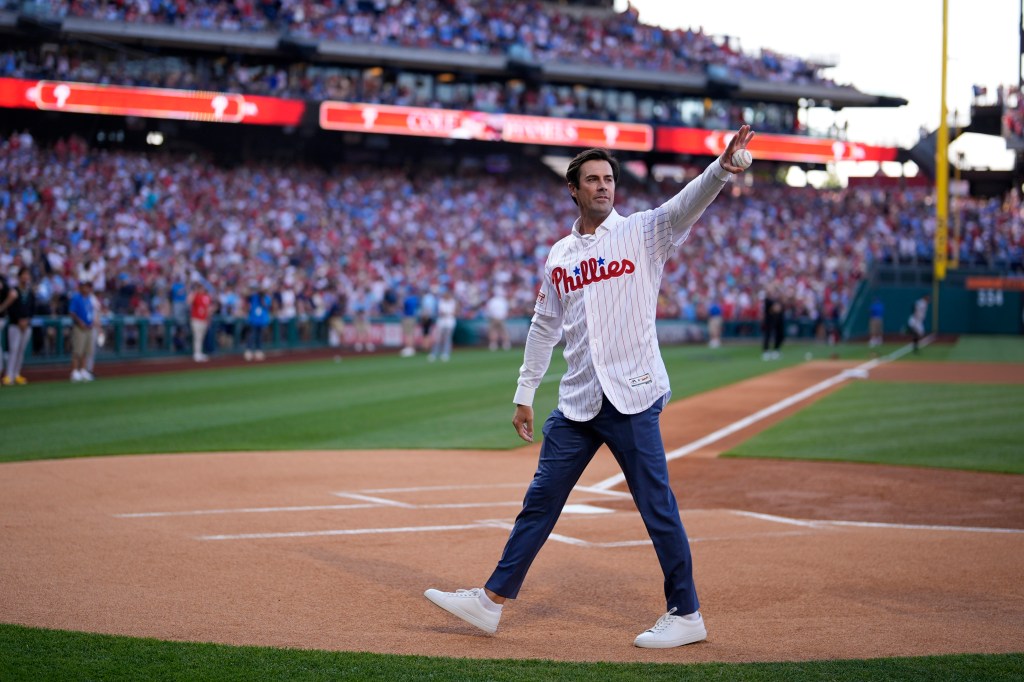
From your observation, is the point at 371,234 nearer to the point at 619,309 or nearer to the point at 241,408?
the point at 241,408

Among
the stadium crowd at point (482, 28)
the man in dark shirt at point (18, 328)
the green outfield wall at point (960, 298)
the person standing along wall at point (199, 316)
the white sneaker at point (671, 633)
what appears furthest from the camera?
the green outfield wall at point (960, 298)

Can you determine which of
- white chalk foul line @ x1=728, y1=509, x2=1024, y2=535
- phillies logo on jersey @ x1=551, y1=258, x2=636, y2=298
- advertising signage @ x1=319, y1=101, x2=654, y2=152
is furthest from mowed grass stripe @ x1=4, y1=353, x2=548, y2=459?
advertising signage @ x1=319, y1=101, x2=654, y2=152

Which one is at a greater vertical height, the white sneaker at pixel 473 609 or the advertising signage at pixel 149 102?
the advertising signage at pixel 149 102

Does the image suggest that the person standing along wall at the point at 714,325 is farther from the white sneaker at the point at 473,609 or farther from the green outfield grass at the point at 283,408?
the white sneaker at the point at 473,609

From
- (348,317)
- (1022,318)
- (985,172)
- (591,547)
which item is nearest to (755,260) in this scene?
(1022,318)

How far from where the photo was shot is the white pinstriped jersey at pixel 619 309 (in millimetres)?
4836

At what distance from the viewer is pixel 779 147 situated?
46.7 m

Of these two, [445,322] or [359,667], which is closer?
[359,667]

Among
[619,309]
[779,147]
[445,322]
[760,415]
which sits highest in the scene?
[779,147]

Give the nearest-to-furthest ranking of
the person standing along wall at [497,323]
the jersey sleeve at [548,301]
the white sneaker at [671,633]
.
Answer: the white sneaker at [671,633] → the jersey sleeve at [548,301] → the person standing along wall at [497,323]

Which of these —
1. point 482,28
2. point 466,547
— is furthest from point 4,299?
point 482,28

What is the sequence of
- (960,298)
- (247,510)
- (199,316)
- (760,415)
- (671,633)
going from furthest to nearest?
(960,298), (199,316), (760,415), (247,510), (671,633)

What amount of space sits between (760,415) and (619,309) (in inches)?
429

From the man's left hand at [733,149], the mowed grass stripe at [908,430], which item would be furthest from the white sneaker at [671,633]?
the mowed grass stripe at [908,430]
